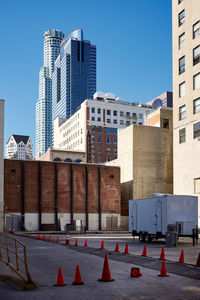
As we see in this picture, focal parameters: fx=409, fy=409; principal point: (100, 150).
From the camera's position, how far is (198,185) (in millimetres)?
47844

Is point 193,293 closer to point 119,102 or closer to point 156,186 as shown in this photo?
point 156,186

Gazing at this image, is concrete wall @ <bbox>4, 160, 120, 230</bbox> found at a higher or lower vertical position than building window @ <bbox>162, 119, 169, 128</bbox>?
lower

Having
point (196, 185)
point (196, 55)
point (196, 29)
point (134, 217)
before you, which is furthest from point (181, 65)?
point (134, 217)

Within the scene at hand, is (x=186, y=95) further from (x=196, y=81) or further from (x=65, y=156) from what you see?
(x=65, y=156)

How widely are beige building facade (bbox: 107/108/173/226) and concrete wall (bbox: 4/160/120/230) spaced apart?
5137mm

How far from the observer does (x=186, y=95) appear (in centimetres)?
5172

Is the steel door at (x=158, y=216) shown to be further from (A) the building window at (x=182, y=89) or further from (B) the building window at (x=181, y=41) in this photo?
(B) the building window at (x=181, y=41)

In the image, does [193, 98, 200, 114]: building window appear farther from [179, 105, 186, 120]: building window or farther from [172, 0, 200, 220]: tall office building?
[179, 105, 186, 120]: building window

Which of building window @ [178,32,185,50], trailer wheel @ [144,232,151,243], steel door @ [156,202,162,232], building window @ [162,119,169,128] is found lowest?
trailer wheel @ [144,232,151,243]

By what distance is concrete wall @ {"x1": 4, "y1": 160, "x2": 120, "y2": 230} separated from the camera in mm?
61312

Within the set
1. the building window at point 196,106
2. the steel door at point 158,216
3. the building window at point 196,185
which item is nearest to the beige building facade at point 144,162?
the building window at point 196,185

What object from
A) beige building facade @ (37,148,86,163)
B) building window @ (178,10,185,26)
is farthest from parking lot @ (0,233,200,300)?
beige building facade @ (37,148,86,163)

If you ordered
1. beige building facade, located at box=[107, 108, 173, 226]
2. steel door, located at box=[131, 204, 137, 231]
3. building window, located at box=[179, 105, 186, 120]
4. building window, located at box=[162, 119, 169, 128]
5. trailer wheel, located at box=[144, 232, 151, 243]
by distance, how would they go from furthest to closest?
1. building window, located at box=[162, 119, 169, 128]
2. beige building facade, located at box=[107, 108, 173, 226]
3. building window, located at box=[179, 105, 186, 120]
4. steel door, located at box=[131, 204, 137, 231]
5. trailer wheel, located at box=[144, 232, 151, 243]

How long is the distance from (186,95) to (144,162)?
2518 cm
